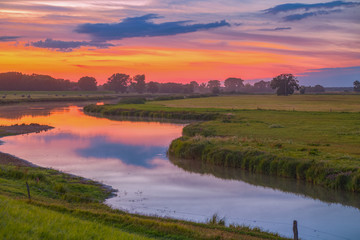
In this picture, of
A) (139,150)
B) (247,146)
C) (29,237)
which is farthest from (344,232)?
(139,150)

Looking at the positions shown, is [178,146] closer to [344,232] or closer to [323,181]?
[323,181]

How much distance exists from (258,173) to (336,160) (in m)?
5.20

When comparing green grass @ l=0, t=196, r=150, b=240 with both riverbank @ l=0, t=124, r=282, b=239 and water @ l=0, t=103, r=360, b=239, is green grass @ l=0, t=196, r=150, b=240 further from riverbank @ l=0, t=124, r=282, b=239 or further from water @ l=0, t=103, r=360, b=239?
water @ l=0, t=103, r=360, b=239

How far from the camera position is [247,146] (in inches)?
1259

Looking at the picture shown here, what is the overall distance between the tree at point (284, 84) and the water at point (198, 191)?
134 metres

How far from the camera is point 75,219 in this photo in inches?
492

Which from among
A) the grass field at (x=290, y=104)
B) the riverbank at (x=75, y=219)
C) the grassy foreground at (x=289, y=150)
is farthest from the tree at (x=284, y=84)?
the riverbank at (x=75, y=219)

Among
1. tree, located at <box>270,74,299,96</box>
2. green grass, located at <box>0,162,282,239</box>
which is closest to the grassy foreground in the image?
green grass, located at <box>0,162,282,239</box>

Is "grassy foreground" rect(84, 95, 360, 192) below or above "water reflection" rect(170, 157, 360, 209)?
above

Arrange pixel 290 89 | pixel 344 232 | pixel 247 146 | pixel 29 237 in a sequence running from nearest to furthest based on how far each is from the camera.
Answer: pixel 29 237 < pixel 344 232 < pixel 247 146 < pixel 290 89

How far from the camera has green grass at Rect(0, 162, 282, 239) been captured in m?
10.4

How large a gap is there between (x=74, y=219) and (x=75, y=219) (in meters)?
0.07

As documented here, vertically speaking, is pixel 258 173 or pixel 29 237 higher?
pixel 29 237

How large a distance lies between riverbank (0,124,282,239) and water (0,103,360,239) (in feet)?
7.53
